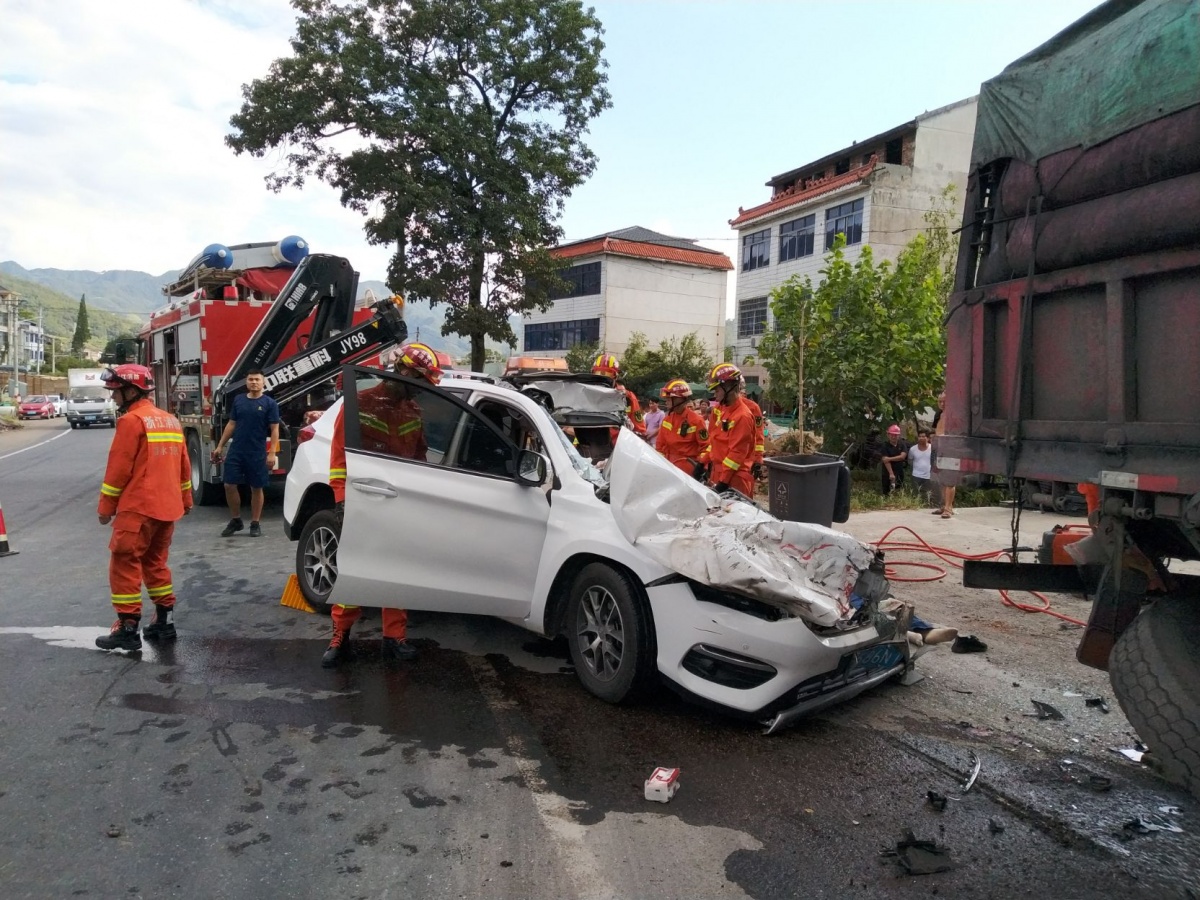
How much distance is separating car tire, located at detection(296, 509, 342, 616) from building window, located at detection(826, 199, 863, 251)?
26.2 meters

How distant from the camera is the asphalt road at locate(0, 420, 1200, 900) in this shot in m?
2.81

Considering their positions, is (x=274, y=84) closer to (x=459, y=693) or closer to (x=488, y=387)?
(x=488, y=387)

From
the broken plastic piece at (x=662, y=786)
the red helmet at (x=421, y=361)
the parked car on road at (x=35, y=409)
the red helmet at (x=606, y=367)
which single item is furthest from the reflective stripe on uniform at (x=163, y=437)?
the parked car on road at (x=35, y=409)

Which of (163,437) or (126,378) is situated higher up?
(126,378)

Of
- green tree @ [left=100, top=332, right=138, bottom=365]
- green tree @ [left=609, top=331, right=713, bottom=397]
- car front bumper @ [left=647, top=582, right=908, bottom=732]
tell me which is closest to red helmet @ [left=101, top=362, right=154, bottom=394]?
car front bumper @ [left=647, top=582, right=908, bottom=732]

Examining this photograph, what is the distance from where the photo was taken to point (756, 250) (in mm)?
35531

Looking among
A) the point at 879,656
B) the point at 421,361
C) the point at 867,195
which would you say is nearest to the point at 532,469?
the point at 421,361

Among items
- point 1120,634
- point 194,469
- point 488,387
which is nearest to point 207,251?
point 194,469

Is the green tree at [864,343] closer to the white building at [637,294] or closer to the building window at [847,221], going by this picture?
the building window at [847,221]

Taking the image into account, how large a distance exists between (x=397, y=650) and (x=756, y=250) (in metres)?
33.0

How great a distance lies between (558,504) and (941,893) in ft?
8.28

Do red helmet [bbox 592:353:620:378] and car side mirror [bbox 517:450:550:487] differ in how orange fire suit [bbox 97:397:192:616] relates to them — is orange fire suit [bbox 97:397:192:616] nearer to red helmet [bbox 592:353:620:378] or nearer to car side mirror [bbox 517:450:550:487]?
car side mirror [bbox 517:450:550:487]

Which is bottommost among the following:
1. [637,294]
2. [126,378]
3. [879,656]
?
[879,656]

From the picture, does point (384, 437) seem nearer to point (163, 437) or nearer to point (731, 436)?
point (163, 437)
